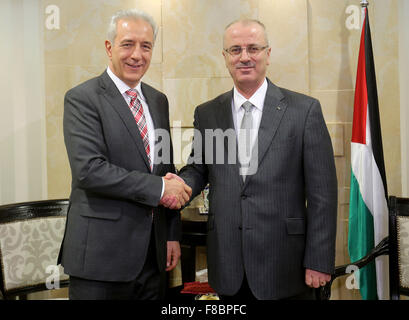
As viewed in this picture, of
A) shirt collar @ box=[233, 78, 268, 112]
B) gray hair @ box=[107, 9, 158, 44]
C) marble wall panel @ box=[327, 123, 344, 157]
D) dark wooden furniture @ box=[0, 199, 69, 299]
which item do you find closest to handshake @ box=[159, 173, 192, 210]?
shirt collar @ box=[233, 78, 268, 112]

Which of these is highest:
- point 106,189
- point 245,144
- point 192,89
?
point 192,89

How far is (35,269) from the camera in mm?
2467

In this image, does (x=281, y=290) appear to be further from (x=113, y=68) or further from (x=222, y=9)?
(x=222, y=9)

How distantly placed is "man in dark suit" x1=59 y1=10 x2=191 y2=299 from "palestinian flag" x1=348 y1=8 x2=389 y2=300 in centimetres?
150

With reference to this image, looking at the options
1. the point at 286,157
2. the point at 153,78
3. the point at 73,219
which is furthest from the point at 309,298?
the point at 153,78

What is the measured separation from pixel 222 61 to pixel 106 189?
73.1 inches

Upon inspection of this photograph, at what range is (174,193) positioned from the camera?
1889 millimetres

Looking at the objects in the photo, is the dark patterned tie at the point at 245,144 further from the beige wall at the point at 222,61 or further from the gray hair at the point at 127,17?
the beige wall at the point at 222,61

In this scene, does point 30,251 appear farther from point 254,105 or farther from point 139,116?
point 254,105

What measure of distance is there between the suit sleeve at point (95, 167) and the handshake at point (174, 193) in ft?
0.13

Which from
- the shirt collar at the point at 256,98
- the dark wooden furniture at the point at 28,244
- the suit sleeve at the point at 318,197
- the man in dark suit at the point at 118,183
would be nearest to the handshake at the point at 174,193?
the man in dark suit at the point at 118,183

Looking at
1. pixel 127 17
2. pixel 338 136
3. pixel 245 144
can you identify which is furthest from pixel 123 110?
pixel 338 136

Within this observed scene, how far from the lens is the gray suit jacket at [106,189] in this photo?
1823mm
